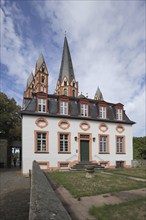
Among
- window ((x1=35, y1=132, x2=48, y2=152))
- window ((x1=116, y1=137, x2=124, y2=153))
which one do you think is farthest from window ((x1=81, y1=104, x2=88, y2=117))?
window ((x1=116, y1=137, x2=124, y2=153))

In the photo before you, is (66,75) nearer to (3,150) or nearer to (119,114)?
(3,150)

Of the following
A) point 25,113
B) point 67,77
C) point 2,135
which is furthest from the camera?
point 67,77

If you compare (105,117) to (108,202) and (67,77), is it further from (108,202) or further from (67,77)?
(67,77)

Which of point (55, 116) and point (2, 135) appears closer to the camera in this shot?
point (55, 116)

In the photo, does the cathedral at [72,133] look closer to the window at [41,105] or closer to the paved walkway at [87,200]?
the window at [41,105]

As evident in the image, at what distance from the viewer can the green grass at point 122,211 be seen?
5590 millimetres

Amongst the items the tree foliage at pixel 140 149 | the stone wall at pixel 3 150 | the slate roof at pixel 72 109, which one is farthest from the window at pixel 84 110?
the stone wall at pixel 3 150

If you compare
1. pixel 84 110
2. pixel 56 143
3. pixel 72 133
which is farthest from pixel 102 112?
pixel 56 143

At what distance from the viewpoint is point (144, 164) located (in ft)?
77.8

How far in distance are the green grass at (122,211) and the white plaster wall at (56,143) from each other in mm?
13292

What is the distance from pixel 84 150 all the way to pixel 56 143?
3476mm

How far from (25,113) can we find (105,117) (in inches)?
380

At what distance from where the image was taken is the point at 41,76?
57.9 metres

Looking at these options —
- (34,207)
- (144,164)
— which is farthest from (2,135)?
(34,207)
